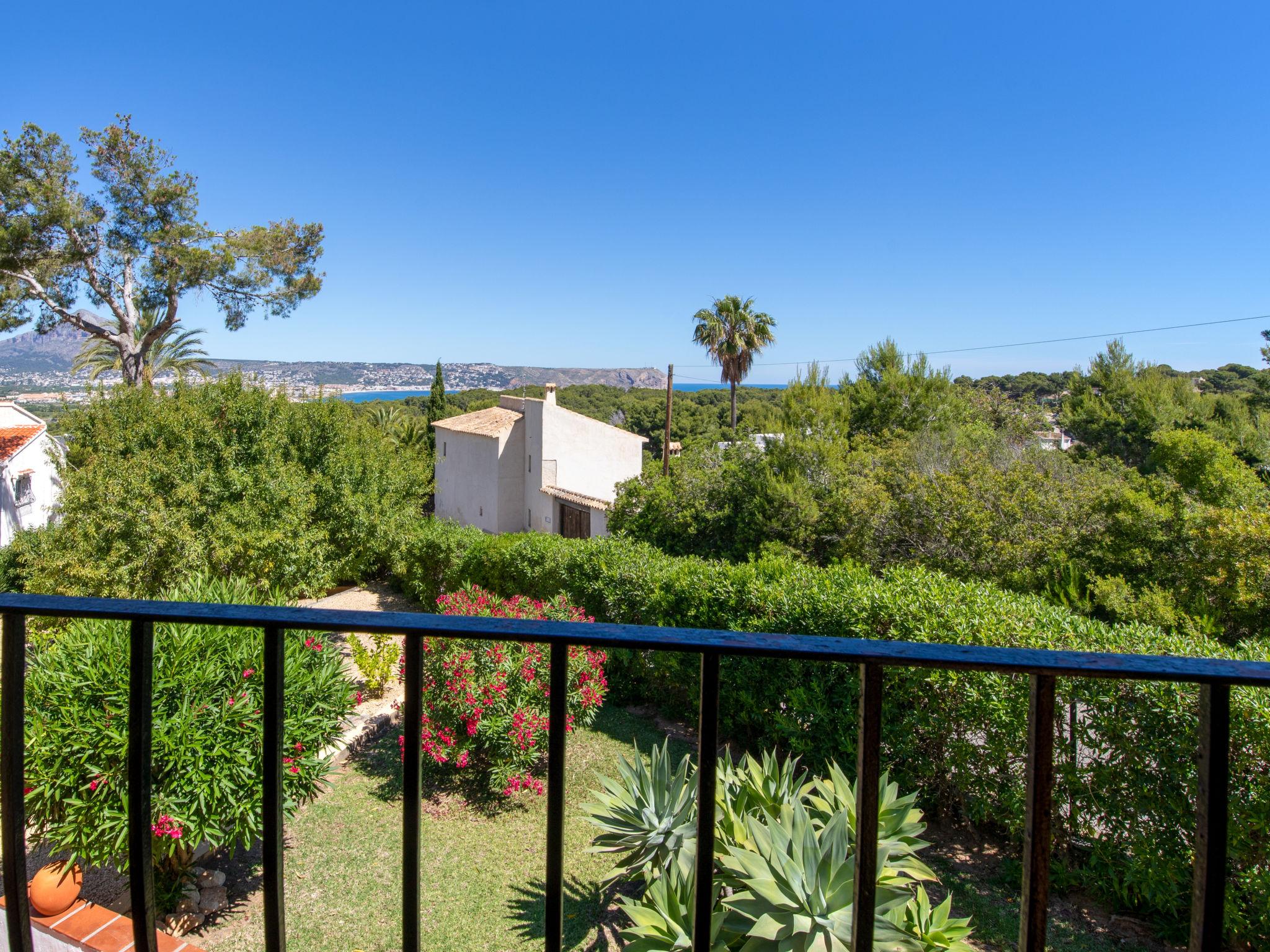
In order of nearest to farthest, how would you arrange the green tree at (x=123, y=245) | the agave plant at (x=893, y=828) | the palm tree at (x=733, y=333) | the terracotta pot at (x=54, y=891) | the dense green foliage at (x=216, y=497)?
1. the agave plant at (x=893, y=828)
2. the terracotta pot at (x=54, y=891)
3. the dense green foliage at (x=216, y=497)
4. the green tree at (x=123, y=245)
5. the palm tree at (x=733, y=333)

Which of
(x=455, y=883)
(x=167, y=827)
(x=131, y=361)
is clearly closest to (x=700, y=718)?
(x=167, y=827)

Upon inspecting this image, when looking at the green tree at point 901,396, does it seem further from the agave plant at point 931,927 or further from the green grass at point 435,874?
the agave plant at point 931,927

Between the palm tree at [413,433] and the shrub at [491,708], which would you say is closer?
the shrub at [491,708]

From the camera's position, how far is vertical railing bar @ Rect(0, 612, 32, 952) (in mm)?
1001

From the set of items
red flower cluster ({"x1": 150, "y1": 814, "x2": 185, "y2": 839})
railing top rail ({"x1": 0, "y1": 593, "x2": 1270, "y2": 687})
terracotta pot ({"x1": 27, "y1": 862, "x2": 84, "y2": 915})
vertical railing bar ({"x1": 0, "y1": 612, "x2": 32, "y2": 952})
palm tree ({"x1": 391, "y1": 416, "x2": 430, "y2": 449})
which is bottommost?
terracotta pot ({"x1": 27, "y1": 862, "x2": 84, "y2": 915})

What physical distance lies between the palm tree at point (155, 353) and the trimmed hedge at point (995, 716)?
42.6 ft

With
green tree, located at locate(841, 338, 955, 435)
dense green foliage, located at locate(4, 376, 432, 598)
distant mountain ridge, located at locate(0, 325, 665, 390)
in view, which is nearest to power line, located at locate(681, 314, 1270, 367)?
green tree, located at locate(841, 338, 955, 435)

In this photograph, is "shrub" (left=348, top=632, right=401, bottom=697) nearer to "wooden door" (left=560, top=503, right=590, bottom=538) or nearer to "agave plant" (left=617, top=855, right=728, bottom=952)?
"agave plant" (left=617, top=855, right=728, bottom=952)

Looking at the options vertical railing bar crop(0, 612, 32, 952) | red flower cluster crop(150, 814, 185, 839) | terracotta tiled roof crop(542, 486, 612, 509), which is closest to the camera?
vertical railing bar crop(0, 612, 32, 952)

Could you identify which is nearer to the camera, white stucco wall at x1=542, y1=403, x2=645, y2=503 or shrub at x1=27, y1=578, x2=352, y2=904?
shrub at x1=27, y1=578, x2=352, y2=904

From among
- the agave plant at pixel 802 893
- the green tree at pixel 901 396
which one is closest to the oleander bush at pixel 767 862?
the agave plant at pixel 802 893

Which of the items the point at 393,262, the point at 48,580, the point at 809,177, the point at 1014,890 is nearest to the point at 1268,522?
the point at 1014,890

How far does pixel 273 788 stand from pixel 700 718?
0.60 metres

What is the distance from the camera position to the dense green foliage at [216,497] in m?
10.9
